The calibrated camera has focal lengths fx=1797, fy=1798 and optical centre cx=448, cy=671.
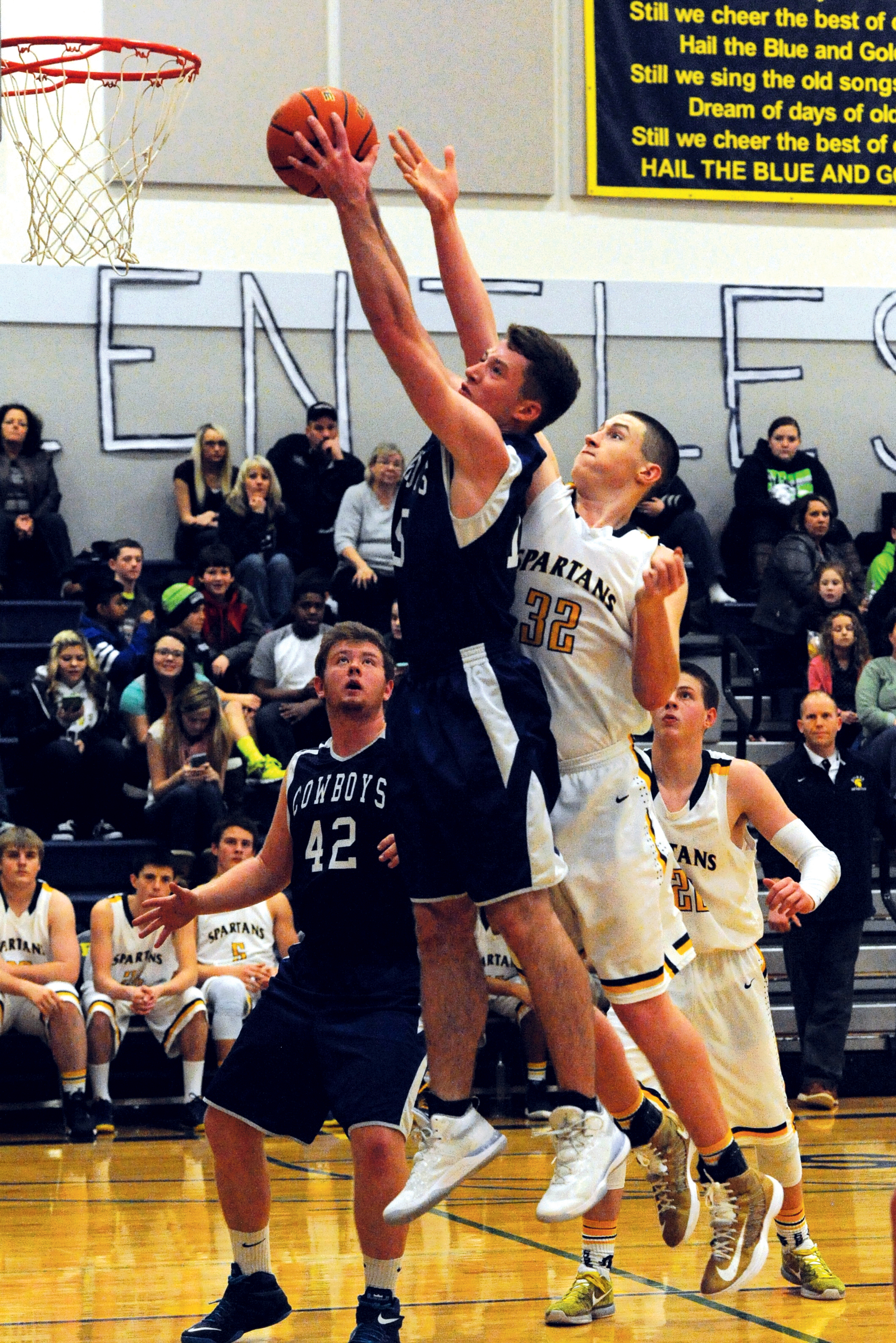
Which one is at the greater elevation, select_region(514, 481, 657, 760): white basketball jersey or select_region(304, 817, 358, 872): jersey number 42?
select_region(514, 481, 657, 760): white basketball jersey

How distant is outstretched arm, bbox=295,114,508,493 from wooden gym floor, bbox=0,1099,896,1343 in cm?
250

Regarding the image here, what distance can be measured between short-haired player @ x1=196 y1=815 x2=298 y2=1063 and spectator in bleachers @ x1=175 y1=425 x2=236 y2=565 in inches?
131

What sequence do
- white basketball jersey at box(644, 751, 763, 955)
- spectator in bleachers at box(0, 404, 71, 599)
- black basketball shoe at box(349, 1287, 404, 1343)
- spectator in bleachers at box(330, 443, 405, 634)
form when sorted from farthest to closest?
spectator in bleachers at box(0, 404, 71, 599), spectator in bleachers at box(330, 443, 405, 634), white basketball jersey at box(644, 751, 763, 955), black basketball shoe at box(349, 1287, 404, 1343)

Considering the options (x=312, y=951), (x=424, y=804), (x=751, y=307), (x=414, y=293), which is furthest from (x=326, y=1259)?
(x=751, y=307)

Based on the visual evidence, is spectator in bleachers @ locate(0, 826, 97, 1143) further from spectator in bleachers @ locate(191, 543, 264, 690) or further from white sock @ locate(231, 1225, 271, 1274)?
white sock @ locate(231, 1225, 271, 1274)

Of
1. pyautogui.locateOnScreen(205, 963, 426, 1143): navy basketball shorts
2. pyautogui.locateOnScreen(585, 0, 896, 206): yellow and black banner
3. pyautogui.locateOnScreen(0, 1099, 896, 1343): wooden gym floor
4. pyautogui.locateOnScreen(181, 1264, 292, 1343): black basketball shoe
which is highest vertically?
pyautogui.locateOnScreen(585, 0, 896, 206): yellow and black banner

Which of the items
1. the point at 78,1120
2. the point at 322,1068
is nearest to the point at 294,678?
the point at 78,1120

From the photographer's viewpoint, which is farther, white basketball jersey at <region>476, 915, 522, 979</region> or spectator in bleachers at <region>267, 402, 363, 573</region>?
spectator in bleachers at <region>267, 402, 363, 573</region>

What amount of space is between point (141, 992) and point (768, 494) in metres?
6.74

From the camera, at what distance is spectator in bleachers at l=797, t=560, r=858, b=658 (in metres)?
12.1

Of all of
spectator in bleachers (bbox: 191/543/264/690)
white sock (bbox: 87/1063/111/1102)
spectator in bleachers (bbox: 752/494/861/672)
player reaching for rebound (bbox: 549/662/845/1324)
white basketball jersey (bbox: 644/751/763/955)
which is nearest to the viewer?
player reaching for rebound (bbox: 549/662/845/1324)

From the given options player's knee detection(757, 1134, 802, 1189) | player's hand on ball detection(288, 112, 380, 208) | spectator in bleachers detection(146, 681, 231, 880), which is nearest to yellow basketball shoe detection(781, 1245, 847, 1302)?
player's knee detection(757, 1134, 802, 1189)

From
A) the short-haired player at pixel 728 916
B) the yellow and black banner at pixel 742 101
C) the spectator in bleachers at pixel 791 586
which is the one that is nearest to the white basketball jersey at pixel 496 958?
the short-haired player at pixel 728 916

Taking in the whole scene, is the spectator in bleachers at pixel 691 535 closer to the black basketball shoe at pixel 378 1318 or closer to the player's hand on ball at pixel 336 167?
the black basketball shoe at pixel 378 1318
